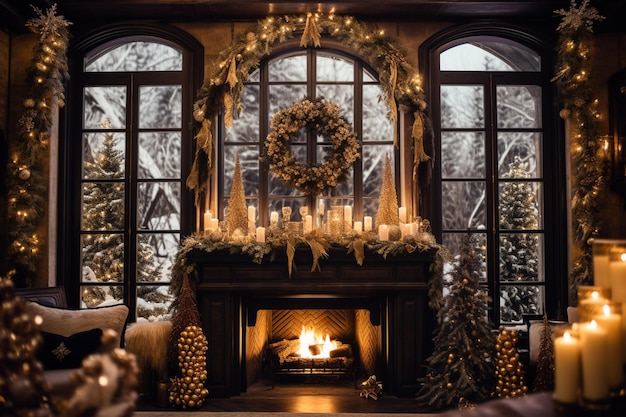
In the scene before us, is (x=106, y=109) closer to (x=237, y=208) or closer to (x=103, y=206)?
(x=103, y=206)

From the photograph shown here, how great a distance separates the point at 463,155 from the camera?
5.76 meters

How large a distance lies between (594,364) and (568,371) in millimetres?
64

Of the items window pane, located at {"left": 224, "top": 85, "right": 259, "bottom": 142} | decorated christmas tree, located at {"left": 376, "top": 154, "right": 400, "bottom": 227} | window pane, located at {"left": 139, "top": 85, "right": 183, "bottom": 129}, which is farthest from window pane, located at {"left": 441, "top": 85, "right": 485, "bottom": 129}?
window pane, located at {"left": 139, "top": 85, "right": 183, "bottom": 129}

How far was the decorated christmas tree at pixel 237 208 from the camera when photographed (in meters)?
5.27

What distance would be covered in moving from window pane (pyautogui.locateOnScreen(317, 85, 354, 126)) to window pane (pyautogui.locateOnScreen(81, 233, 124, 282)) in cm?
250

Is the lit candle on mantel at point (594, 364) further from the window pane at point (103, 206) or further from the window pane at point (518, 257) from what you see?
the window pane at point (103, 206)

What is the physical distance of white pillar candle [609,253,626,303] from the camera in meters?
1.70

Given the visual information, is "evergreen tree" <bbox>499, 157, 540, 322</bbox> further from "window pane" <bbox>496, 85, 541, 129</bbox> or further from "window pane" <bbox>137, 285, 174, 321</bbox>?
"window pane" <bbox>137, 285, 174, 321</bbox>

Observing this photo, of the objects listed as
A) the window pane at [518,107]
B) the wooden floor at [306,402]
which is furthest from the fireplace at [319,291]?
the window pane at [518,107]

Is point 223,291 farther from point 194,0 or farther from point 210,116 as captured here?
point 194,0

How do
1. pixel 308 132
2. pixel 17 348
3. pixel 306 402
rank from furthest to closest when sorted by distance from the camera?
pixel 308 132 → pixel 306 402 → pixel 17 348

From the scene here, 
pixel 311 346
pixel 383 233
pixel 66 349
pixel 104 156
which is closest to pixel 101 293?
pixel 104 156

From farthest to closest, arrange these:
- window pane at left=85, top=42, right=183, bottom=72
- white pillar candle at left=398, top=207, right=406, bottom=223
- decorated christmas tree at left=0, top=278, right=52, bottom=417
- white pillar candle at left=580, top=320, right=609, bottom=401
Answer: window pane at left=85, top=42, right=183, bottom=72 < white pillar candle at left=398, top=207, right=406, bottom=223 < decorated christmas tree at left=0, top=278, right=52, bottom=417 < white pillar candle at left=580, top=320, right=609, bottom=401

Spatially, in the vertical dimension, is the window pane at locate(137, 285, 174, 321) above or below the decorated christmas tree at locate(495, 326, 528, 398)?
above
